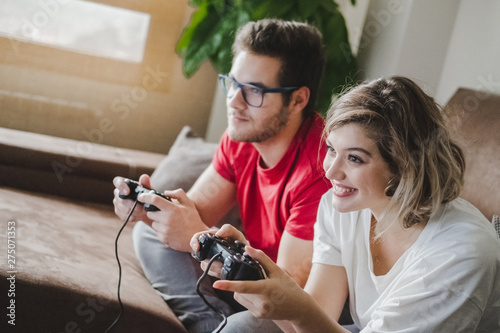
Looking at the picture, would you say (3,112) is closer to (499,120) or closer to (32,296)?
(32,296)

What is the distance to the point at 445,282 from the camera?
Answer: 92 centimetres

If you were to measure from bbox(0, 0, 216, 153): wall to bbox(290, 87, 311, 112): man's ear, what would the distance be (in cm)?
154

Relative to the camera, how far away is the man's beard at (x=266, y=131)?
1.54 m

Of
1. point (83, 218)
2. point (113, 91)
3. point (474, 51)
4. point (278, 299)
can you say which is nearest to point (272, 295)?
point (278, 299)

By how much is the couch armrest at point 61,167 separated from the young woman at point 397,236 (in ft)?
3.52

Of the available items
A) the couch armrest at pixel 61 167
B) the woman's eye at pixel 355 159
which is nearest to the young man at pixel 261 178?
the woman's eye at pixel 355 159

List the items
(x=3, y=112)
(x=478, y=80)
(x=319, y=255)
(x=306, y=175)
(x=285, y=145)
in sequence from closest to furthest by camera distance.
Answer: (x=319, y=255)
(x=306, y=175)
(x=285, y=145)
(x=478, y=80)
(x=3, y=112)

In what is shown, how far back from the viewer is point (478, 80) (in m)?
1.78

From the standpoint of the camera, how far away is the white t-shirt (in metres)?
0.92

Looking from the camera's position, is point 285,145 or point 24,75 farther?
point 24,75

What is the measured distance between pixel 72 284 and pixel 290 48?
0.87m

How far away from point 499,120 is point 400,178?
44 centimetres

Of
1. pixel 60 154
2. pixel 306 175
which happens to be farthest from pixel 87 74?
pixel 306 175

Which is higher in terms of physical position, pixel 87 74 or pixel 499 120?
pixel 499 120
